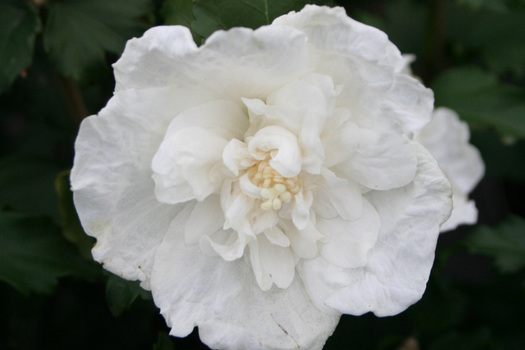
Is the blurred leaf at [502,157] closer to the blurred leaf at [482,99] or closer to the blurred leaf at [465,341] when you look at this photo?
the blurred leaf at [482,99]

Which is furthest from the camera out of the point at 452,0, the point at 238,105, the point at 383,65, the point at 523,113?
the point at 452,0

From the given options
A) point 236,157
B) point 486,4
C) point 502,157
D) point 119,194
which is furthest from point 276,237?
point 502,157

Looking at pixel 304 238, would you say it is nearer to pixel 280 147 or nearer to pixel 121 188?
pixel 280 147

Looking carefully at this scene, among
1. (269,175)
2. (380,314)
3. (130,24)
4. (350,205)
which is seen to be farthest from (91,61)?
(380,314)

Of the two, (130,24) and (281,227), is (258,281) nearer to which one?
(281,227)

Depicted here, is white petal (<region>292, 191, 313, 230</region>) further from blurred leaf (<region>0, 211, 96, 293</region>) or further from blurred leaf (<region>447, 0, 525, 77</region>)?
blurred leaf (<region>447, 0, 525, 77</region>)

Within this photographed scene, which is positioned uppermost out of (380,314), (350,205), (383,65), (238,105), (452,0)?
(383,65)

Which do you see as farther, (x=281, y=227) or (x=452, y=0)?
(x=452, y=0)
